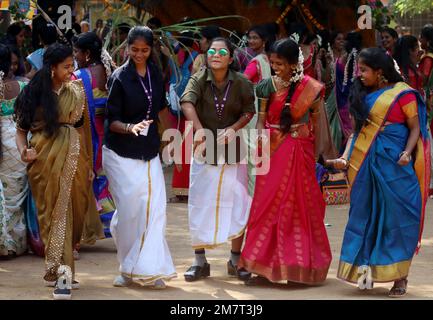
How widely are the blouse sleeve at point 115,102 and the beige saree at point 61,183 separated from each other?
21cm

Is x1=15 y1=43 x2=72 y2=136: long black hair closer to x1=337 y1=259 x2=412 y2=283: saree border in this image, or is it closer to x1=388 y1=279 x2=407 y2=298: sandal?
x1=337 y1=259 x2=412 y2=283: saree border

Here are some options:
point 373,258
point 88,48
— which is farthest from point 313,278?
point 88,48

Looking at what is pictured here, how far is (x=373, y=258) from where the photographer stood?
6715 mm

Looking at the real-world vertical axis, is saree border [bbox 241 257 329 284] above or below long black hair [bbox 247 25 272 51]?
below

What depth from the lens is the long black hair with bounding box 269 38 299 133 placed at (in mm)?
7027

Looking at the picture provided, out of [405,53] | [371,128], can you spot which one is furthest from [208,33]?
[371,128]

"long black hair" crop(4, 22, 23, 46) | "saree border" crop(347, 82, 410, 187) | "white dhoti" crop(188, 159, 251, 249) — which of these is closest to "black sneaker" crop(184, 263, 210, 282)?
"white dhoti" crop(188, 159, 251, 249)

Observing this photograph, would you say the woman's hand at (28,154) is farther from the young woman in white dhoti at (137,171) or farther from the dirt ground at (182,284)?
the dirt ground at (182,284)

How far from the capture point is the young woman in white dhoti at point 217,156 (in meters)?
7.20

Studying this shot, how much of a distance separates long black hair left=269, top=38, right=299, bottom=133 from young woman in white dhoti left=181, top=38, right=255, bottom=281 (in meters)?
0.32

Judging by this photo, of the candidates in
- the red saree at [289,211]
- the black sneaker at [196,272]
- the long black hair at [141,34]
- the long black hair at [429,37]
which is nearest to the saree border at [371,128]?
the red saree at [289,211]

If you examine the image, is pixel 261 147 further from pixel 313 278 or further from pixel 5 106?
pixel 5 106

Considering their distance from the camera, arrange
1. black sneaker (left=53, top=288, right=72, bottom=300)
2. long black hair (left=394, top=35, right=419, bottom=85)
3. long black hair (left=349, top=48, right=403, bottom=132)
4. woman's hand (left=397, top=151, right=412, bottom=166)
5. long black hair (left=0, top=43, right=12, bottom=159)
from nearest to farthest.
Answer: black sneaker (left=53, top=288, right=72, bottom=300), woman's hand (left=397, top=151, right=412, bottom=166), long black hair (left=349, top=48, right=403, bottom=132), long black hair (left=0, top=43, right=12, bottom=159), long black hair (left=394, top=35, right=419, bottom=85)

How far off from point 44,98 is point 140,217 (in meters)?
1.01
